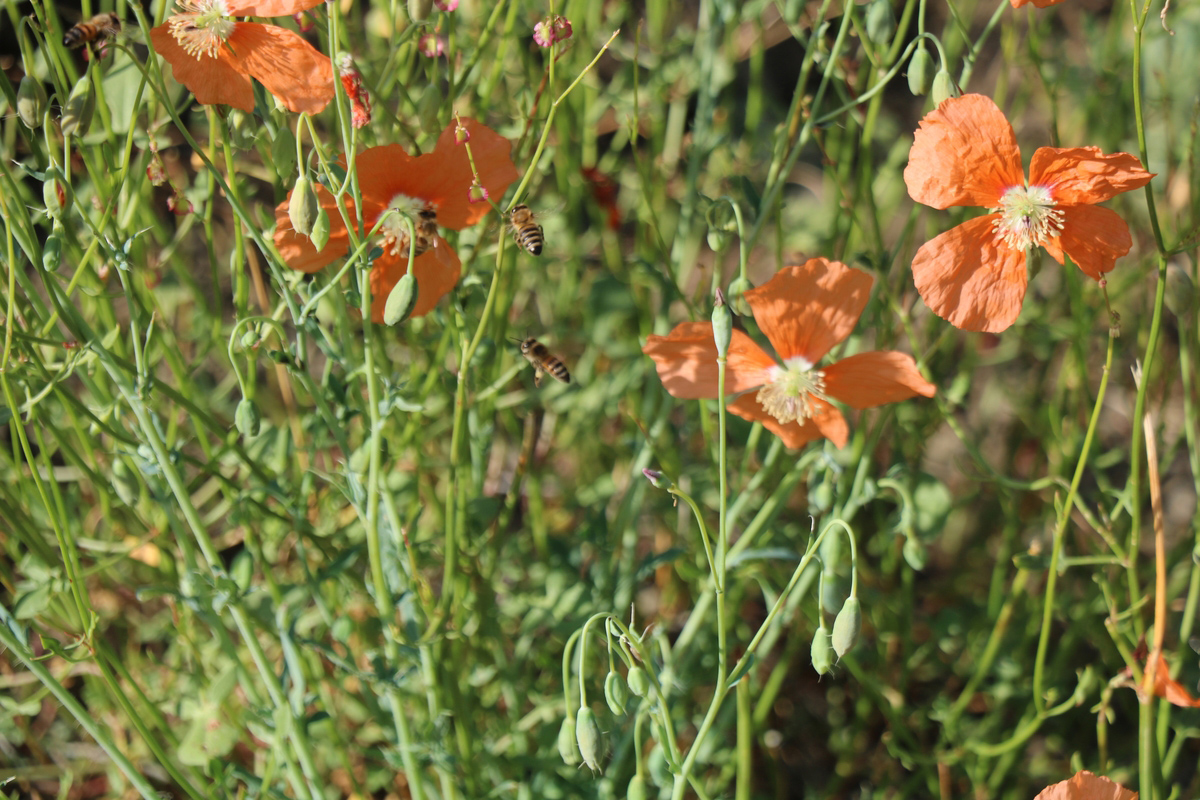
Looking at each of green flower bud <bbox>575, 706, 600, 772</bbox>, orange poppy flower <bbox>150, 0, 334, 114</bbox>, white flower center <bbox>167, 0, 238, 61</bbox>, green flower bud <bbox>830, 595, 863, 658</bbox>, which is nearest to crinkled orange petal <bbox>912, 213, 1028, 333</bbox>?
green flower bud <bbox>830, 595, 863, 658</bbox>

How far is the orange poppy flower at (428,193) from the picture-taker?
1.24 metres

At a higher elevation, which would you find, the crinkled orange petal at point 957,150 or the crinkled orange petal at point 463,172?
the crinkled orange petal at point 957,150

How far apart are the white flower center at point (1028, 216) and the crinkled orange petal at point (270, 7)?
877mm

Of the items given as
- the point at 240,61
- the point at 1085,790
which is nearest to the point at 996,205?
the point at 1085,790

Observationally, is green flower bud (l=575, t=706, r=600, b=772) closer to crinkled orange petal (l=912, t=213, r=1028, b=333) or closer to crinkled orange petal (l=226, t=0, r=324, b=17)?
crinkled orange petal (l=912, t=213, r=1028, b=333)

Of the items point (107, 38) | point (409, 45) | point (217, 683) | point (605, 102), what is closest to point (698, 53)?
point (605, 102)

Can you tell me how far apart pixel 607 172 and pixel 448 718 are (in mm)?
1105

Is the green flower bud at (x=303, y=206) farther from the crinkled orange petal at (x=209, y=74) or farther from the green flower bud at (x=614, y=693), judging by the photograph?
the green flower bud at (x=614, y=693)

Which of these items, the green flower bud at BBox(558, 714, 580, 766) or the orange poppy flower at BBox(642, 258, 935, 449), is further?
the orange poppy flower at BBox(642, 258, 935, 449)

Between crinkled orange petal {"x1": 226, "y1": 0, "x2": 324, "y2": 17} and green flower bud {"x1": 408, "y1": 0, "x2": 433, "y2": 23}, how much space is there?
0.12 meters

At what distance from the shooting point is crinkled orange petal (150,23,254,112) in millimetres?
1092

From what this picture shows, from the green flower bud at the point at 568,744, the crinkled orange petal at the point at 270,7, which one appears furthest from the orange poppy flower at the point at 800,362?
the crinkled orange petal at the point at 270,7

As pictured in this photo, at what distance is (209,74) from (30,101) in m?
0.21

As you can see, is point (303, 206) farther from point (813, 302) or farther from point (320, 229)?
point (813, 302)
